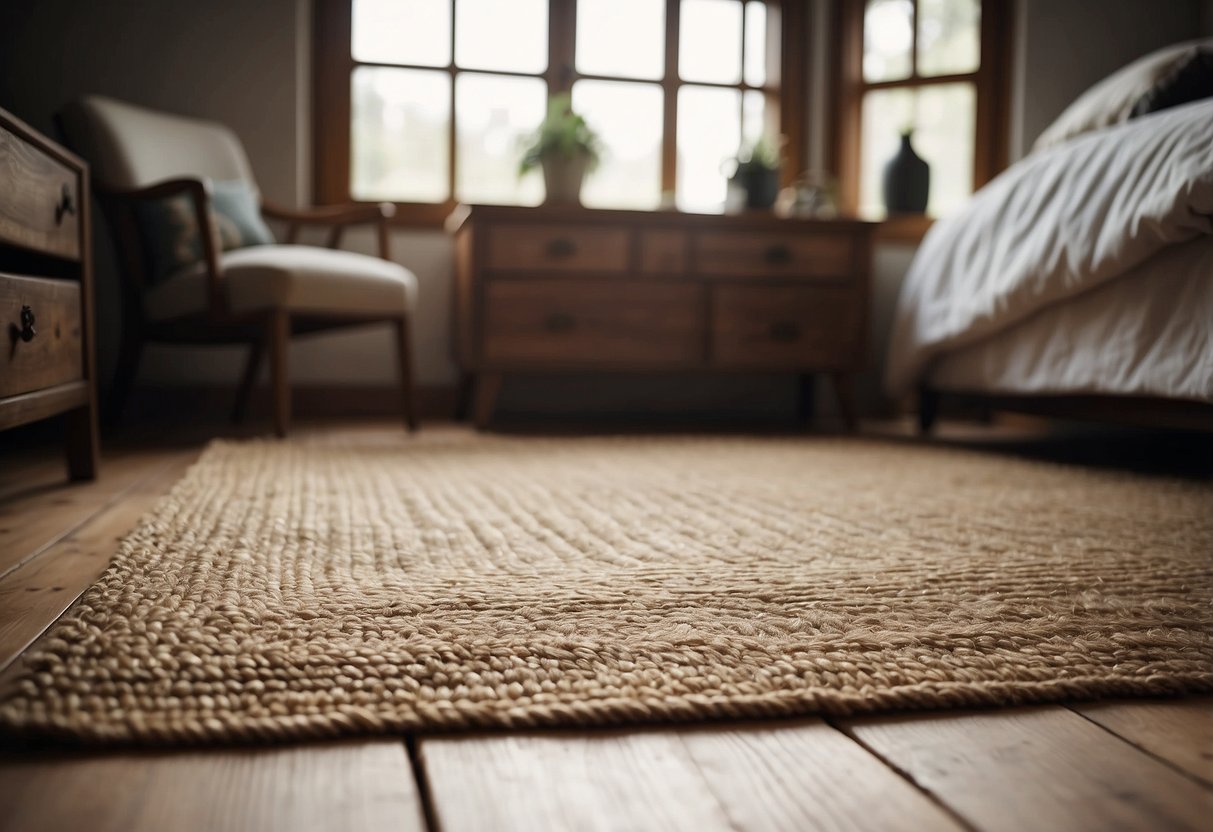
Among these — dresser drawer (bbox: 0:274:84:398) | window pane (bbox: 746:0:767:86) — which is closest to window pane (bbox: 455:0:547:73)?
window pane (bbox: 746:0:767:86)

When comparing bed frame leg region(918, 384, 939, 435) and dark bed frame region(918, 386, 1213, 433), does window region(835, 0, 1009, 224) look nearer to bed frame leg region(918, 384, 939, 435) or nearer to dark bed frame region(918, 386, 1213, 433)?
bed frame leg region(918, 384, 939, 435)

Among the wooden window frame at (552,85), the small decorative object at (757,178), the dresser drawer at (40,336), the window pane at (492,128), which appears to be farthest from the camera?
the window pane at (492,128)

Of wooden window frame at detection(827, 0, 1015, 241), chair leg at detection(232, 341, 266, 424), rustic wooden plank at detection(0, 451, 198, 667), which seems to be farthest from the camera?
wooden window frame at detection(827, 0, 1015, 241)

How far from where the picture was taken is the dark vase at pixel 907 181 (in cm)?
284

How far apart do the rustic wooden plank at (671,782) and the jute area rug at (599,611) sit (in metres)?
0.02

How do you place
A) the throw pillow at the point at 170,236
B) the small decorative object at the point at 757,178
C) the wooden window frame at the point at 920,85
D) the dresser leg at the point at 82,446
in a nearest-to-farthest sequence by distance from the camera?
1. the dresser leg at the point at 82,446
2. the throw pillow at the point at 170,236
3. the small decorative object at the point at 757,178
4. the wooden window frame at the point at 920,85

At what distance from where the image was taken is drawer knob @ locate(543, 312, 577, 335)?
2.29 meters

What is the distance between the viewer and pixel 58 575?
2.69ft

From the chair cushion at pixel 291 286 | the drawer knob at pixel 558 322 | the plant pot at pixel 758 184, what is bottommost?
the drawer knob at pixel 558 322

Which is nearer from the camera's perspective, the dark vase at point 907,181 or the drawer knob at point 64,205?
the drawer knob at point 64,205

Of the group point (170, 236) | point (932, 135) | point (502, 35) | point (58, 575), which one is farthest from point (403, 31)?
point (58, 575)

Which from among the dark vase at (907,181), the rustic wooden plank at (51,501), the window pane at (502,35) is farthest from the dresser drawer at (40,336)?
the dark vase at (907,181)

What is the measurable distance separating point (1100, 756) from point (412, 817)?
350mm

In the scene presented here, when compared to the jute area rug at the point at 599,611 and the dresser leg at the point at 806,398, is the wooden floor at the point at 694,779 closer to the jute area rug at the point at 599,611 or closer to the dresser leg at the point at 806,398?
the jute area rug at the point at 599,611
